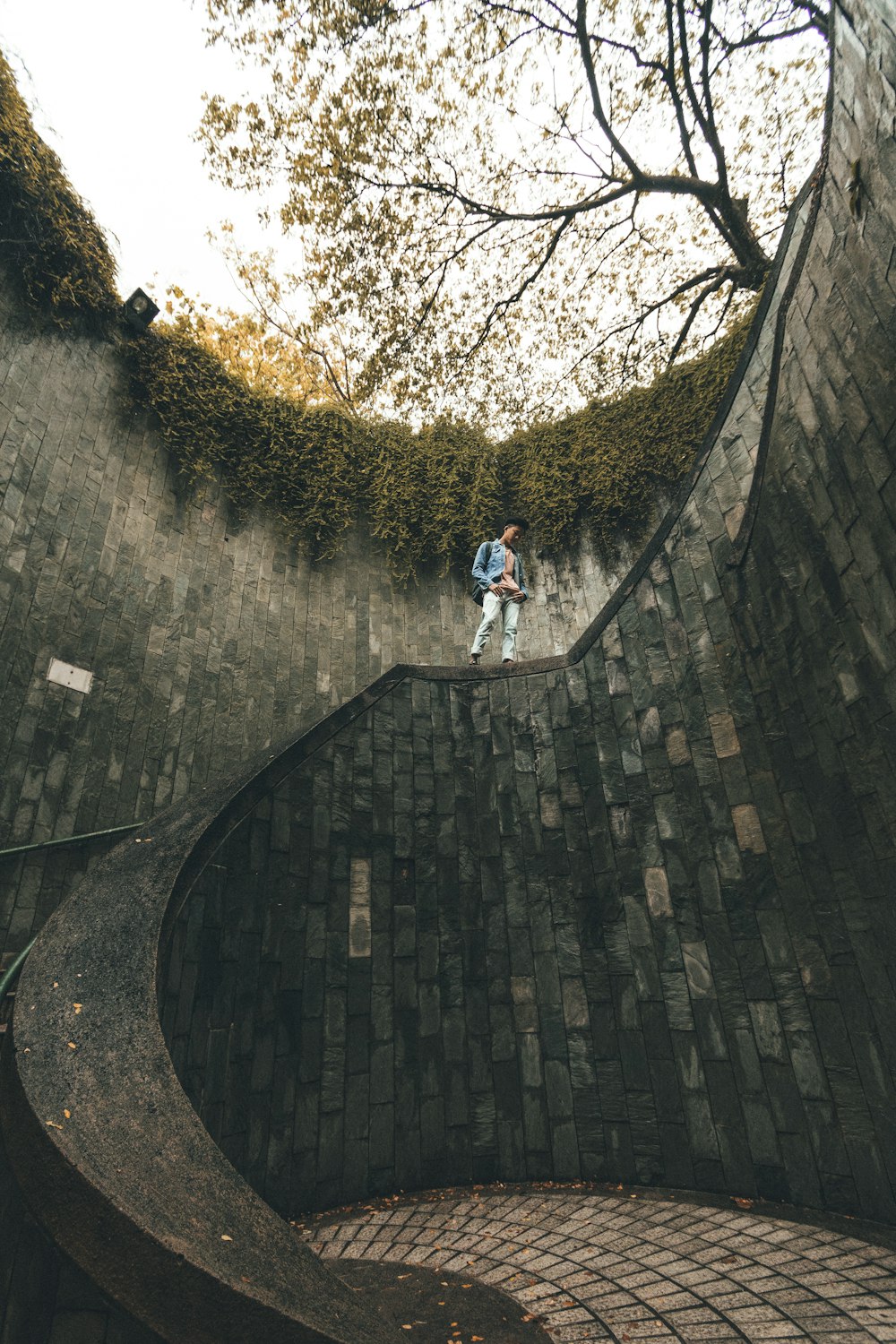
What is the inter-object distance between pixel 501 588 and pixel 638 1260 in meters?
5.40

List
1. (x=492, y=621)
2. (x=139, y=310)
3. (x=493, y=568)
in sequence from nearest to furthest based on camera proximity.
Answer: (x=492, y=621), (x=493, y=568), (x=139, y=310)

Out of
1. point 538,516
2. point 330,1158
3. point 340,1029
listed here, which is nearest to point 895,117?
point 340,1029

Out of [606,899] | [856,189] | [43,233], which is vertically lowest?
[606,899]

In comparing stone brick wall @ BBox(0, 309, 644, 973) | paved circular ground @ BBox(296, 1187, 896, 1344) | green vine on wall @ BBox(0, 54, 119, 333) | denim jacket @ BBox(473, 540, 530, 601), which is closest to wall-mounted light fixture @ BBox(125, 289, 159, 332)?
green vine on wall @ BBox(0, 54, 119, 333)

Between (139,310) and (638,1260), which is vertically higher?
(139,310)

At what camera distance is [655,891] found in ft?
15.0

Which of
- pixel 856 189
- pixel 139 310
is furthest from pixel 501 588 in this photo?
pixel 139 310

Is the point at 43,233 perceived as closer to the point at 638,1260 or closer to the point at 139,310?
the point at 139,310

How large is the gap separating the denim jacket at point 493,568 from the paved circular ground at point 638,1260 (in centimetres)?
508

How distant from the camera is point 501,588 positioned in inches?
278

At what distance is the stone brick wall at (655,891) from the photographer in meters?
3.51

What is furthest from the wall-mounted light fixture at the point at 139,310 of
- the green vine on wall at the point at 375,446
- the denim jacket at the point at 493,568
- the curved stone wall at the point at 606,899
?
the curved stone wall at the point at 606,899

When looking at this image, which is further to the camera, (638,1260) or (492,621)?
(492,621)

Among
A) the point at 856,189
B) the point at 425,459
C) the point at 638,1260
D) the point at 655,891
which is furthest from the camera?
the point at 425,459
